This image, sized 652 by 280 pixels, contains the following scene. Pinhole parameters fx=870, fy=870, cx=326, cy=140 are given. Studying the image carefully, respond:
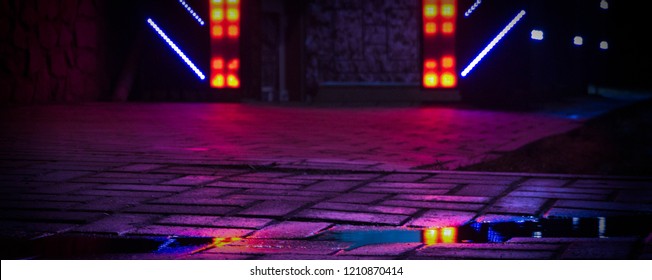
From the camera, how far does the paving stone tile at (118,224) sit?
2.95m

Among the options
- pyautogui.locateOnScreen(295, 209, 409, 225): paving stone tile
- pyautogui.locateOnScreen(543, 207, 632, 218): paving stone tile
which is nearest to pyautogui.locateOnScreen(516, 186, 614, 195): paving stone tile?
pyautogui.locateOnScreen(543, 207, 632, 218): paving stone tile

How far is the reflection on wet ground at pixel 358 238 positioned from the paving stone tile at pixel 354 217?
5.6 inches

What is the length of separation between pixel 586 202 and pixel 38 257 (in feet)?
7.25

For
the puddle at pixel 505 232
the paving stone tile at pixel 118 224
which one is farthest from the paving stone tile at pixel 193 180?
the puddle at pixel 505 232

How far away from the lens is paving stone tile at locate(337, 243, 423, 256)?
255 cm

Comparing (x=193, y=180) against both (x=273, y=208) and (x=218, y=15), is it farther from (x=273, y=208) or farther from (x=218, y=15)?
(x=218, y=15)

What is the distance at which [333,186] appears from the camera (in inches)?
160

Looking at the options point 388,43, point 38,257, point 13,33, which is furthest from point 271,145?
point 388,43

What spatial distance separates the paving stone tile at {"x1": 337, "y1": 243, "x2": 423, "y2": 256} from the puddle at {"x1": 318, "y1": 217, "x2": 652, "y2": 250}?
6 centimetres

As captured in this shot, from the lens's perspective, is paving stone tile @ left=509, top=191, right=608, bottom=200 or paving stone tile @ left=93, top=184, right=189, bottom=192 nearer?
paving stone tile @ left=509, top=191, right=608, bottom=200

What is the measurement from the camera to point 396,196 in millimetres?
3764

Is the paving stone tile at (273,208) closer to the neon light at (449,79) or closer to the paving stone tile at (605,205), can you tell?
the paving stone tile at (605,205)

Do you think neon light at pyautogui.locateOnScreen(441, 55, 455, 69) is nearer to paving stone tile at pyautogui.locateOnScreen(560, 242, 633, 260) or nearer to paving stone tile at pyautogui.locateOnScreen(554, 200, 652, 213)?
paving stone tile at pyautogui.locateOnScreen(554, 200, 652, 213)

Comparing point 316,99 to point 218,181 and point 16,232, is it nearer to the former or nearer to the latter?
point 218,181
